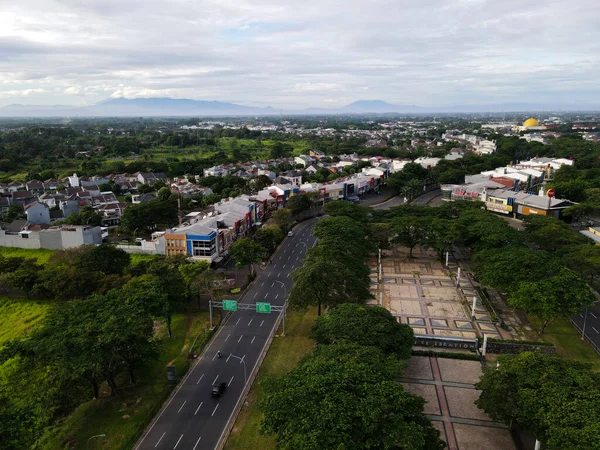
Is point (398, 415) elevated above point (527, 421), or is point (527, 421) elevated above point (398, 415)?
point (398, 415)

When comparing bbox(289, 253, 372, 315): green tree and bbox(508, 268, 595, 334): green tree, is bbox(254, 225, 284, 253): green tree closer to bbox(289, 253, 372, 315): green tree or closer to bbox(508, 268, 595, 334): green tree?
bbox(289, 253, 372, 315): green tree

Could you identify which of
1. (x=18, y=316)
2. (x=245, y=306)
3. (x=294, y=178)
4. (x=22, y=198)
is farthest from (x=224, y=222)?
(x=22, y=198)

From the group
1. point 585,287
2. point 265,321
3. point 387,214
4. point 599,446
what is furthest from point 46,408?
point 387,214

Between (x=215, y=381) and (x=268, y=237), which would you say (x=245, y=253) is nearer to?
(x=268, y=237)

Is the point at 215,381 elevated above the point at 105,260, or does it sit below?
below

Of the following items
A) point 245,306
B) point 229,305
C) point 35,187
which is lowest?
point 245,306

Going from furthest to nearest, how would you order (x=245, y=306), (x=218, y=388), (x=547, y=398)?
(x=245, y=306) < (x=218, y=388) < (x=547, y=398)

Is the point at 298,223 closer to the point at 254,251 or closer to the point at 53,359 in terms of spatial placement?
the point at 254,251
